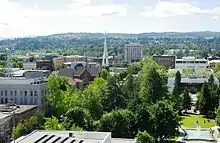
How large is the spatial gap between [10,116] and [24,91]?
11093 mm

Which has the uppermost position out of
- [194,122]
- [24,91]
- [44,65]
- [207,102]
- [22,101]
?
[24,91]

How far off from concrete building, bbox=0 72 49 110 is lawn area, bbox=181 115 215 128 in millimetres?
21433

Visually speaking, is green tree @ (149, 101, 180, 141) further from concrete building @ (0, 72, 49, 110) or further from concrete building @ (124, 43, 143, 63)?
concrete building @ (124, 43, 143, 63)

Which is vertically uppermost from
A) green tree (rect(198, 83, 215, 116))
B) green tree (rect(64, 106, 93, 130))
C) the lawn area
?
green tree (rect(64, 106, 93, 130))

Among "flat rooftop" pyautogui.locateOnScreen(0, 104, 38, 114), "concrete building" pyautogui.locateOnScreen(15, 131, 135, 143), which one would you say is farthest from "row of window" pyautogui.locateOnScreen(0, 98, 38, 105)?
"concrete building" pyautogui.locateOnScreen(15, 131, 135, 143)

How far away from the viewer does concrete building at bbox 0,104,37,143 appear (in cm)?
4881

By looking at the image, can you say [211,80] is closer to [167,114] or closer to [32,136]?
[167,114]

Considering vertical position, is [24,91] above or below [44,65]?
above

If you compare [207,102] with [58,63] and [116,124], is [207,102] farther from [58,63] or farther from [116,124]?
[58,63]

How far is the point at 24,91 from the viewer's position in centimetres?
6175

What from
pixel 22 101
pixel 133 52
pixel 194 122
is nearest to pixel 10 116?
pixel 22 101

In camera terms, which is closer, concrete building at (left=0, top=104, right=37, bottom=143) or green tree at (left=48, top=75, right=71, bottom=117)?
concrete building at (left=0, top=104, right=37, bottom=143)

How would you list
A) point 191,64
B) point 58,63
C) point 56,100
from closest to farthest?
point 56,100, point 191,64, point 58,63

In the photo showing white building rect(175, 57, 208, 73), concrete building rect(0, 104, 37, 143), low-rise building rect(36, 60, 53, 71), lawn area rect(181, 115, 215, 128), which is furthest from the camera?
white building rect(175, 57, 208, 73)
